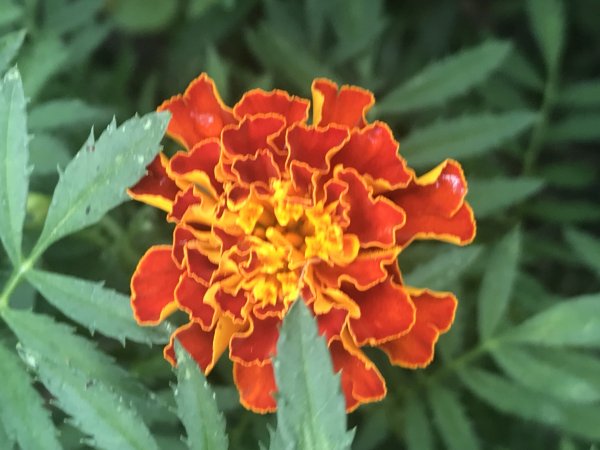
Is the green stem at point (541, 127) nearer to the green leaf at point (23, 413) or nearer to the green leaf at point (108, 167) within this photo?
the green leaf at point (108, 167)

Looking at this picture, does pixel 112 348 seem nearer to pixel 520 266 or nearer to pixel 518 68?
pixel 520 266

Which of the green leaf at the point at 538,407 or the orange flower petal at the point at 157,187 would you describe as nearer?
the orange flower petal at the point at 157,187

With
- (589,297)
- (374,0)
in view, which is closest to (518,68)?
(374,0)

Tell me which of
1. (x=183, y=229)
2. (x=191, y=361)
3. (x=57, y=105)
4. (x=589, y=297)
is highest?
(x=57, y=105)

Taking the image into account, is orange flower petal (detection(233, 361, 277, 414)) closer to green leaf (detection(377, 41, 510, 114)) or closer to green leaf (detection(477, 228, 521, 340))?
green leaf (detection(477, 228, 521, 340))

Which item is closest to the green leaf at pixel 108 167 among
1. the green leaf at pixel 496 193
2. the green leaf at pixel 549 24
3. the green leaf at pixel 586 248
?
the green leaf at pixel 496 193

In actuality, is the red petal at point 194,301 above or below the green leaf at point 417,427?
above

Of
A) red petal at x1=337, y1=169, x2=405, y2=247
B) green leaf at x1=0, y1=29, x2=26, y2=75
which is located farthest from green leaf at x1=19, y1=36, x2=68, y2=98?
red petal at x1=337, y1=169, x2=405, y2=247

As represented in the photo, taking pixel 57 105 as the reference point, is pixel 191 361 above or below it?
below
